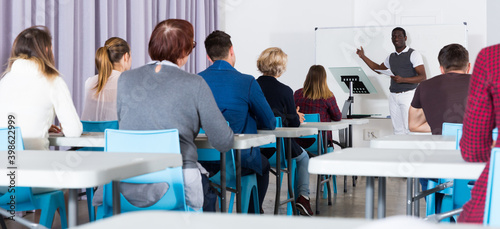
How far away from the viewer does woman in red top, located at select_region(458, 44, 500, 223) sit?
138 cm

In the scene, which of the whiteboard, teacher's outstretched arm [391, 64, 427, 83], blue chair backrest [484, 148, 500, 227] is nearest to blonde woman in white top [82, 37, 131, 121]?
blue chair backrest [484, 148, 500, 227]

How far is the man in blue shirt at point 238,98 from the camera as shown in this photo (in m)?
3.06

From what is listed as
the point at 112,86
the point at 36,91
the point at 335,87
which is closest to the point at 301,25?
the point at 335,87

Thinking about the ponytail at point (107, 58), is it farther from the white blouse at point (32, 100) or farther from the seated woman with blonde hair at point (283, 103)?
the white blouse at point (32, 100)

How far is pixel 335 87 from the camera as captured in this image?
7.12m

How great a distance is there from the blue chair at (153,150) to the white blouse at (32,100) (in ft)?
1.98

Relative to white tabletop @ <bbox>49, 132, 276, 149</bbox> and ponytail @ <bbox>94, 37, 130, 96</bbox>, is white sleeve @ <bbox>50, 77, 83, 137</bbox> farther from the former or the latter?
ponytail @ <bbox>94, 37, 130, 96</bbox>

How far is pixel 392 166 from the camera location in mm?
1448

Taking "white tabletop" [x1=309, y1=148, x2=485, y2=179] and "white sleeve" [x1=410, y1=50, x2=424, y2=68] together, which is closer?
"white tabletop" [x1=309, y1=148, x2=485, y2=179]

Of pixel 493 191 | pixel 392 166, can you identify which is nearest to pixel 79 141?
pixel 392 166

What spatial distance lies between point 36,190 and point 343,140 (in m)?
4.12

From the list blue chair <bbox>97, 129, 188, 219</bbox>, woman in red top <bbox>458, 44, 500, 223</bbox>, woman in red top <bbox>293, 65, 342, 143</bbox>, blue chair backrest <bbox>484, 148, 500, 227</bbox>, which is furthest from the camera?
woman in red top <bbox>293, 65, 342, 143</bbox>

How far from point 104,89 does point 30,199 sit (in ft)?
4.92

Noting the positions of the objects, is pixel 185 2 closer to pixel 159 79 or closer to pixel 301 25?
pixel 301 25
